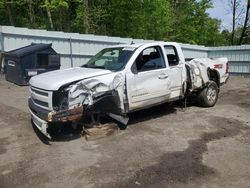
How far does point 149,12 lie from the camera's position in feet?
95.5

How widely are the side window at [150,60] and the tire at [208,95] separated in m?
2.12

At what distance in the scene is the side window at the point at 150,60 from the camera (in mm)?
8052

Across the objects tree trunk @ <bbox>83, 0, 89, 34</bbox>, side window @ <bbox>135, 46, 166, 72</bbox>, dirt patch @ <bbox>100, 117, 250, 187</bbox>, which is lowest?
dirt patch @ <bbox>100, 117, 250, 187</bbox>

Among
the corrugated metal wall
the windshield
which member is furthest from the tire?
the corrugated metal wall

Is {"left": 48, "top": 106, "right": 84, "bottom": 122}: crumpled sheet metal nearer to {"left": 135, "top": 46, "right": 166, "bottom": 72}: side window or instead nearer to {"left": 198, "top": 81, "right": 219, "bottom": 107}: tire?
{"left": 135, "top": 46, "right": 166, "bottom": 72}: side window

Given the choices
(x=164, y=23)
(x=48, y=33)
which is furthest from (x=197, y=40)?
(x=48, y=33)

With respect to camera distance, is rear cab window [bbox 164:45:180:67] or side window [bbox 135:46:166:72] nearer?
side window [bbox 135:46:166:72]

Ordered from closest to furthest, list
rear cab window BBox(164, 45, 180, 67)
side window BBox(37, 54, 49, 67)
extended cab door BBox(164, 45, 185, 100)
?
extended cab door BBox(164, 45, 185, 100)
rear cab window BBox(164, 45, 180, 67)
side window BBox(37, 54, 49, 67)

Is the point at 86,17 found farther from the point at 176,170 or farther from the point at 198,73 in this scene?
the point at 176,170

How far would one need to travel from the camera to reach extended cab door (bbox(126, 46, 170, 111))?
25.3ft

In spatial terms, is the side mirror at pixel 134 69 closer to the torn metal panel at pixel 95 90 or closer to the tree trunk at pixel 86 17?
the torn metal panel at pixel 95 90

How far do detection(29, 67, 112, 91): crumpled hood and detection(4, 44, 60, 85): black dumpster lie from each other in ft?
17.5

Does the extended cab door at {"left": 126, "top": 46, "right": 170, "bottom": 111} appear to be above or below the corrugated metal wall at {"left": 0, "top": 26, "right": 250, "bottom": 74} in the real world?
below

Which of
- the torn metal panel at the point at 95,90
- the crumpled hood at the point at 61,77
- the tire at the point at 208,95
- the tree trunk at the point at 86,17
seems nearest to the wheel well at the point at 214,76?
the tire at the point at 208,95
